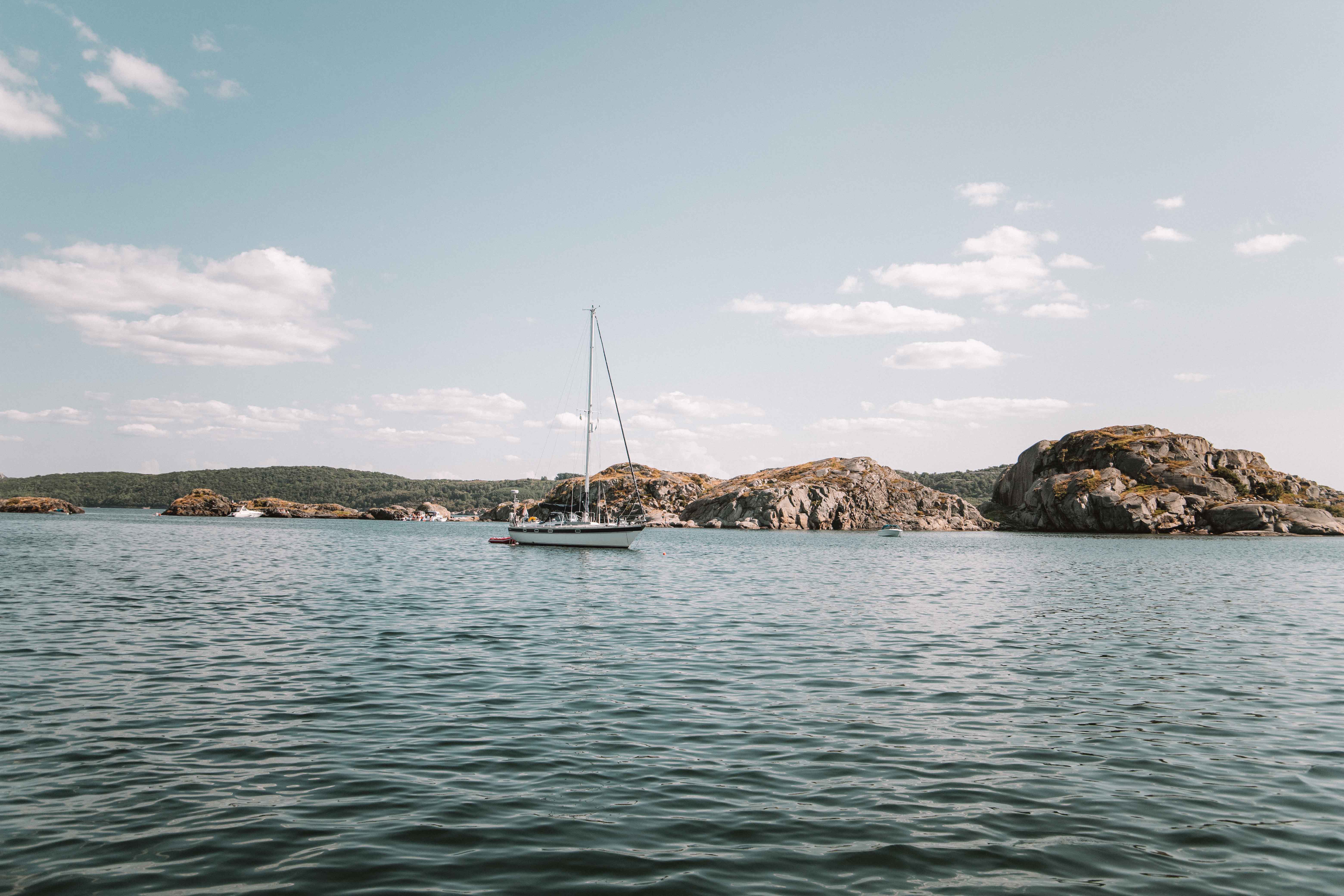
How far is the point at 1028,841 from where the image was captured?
940 cm

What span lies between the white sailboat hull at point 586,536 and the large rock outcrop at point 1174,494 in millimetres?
139174

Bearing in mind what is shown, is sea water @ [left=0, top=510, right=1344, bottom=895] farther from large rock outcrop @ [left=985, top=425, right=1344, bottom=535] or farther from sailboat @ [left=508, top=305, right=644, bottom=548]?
large rock outcrop @ [left=985, top=425, right=1344, bottom=535]

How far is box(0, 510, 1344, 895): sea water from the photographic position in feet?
28.1

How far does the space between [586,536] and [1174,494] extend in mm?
155669

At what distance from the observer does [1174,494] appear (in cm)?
17200

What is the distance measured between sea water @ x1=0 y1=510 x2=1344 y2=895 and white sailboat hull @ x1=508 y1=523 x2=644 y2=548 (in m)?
43.0

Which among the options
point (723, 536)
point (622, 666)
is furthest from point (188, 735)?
point (723, 536)

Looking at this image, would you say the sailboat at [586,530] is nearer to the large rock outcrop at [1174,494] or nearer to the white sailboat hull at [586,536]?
the white sailboat hull at [586,536]

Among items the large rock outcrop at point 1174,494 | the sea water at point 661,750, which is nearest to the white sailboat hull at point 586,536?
the sea water at point 661,750

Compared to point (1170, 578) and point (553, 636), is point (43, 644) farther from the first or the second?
point (1170, 578)

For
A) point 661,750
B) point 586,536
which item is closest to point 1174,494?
point 586,536

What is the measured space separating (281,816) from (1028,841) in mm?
9540

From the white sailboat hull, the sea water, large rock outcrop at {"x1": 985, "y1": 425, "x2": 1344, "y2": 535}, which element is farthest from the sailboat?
large rock outcrop at {"x1": 985, "y1": 425, "x2": 1344, "y2": 535}

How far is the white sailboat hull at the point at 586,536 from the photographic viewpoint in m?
76.4
